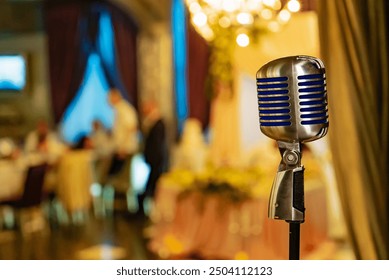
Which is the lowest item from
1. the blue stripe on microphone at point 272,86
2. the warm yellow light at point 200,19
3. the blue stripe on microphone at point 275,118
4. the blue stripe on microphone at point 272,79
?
the blue stripe on microphone at point 275,118

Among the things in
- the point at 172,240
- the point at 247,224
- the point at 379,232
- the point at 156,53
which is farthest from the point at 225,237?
the point at 156,53

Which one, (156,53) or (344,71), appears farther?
(156,53)

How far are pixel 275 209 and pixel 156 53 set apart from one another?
17.8ft

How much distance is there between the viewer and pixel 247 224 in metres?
4.34

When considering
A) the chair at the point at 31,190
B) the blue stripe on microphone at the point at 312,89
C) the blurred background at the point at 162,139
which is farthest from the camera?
the chair at the point at 31,190

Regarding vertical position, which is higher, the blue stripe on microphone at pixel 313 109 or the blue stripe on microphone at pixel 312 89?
the blue stripe on microphone at pixel 312 89

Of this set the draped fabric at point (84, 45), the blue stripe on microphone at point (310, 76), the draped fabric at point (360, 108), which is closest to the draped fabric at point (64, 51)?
the draped fabric at point (84, 45)

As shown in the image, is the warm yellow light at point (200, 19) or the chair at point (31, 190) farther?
the chair at point (31, 190)

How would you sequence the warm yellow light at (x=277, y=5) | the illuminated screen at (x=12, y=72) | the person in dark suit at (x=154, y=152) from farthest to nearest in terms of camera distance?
the person in dark suit at (x=154, y=152) → the illuminated screen at (x=12, y=72) → the warm yellow light at (x=277, y=5)

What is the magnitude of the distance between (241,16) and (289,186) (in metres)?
3.21

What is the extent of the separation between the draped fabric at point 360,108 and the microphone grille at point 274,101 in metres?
0.90

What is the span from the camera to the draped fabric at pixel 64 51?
6770 mm

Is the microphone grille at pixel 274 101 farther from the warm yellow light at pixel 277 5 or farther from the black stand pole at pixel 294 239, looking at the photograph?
the warm yellow light at pixel 277 5

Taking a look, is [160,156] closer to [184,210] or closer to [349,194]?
[184,210]
